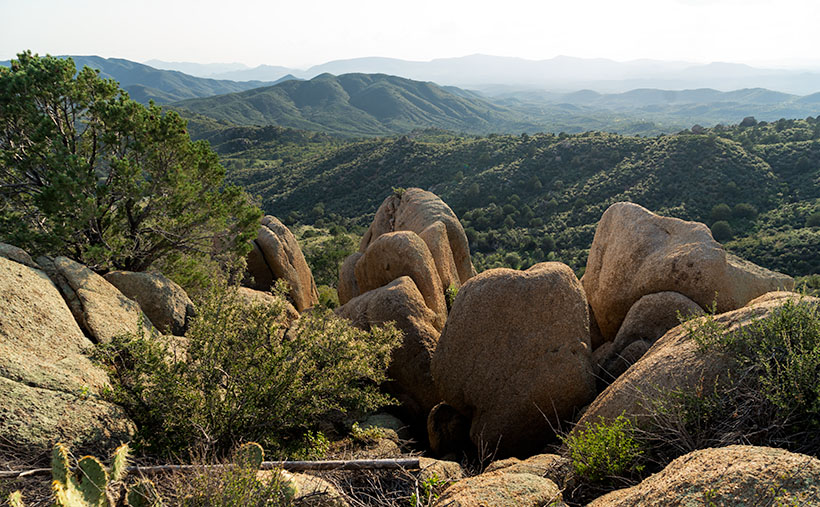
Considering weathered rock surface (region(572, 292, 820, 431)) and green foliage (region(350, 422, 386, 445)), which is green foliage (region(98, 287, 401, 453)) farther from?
weathered rock surface (region(572, 292, 820, 431))

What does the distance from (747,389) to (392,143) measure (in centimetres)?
10418

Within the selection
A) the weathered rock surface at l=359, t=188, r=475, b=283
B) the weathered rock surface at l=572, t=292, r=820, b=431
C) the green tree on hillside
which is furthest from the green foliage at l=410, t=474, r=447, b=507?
the weathered rock surface at l=359, t=188, r=475, b=283

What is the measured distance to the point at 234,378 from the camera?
719 cm

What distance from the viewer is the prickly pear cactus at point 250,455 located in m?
5.30

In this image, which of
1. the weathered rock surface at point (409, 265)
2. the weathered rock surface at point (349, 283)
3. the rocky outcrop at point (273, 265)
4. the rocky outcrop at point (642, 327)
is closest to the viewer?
the rocky outcrop at point (642, 327)

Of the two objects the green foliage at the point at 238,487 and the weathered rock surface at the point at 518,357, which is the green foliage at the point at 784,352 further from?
the green foliage at the point at 238,487

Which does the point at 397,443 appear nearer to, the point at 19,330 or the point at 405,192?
the point at 19,330

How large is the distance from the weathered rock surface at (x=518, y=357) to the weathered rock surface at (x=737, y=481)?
474 cm

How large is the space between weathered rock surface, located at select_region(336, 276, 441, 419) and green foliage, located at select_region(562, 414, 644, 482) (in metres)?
6.16

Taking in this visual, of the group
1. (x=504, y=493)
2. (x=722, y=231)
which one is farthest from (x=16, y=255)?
(x=722, y=231)

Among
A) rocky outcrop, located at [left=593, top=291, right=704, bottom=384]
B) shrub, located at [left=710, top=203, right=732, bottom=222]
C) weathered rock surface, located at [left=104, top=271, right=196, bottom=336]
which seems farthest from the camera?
shrub, located at [left=710, top=203, right=732, bottom=222]

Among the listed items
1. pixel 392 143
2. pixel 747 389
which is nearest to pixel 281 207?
pixel 392 143

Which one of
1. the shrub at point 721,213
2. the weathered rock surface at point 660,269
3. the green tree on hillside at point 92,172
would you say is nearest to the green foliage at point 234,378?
the green tree on hillside at point 92,172

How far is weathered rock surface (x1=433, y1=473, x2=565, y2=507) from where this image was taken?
521 cm
